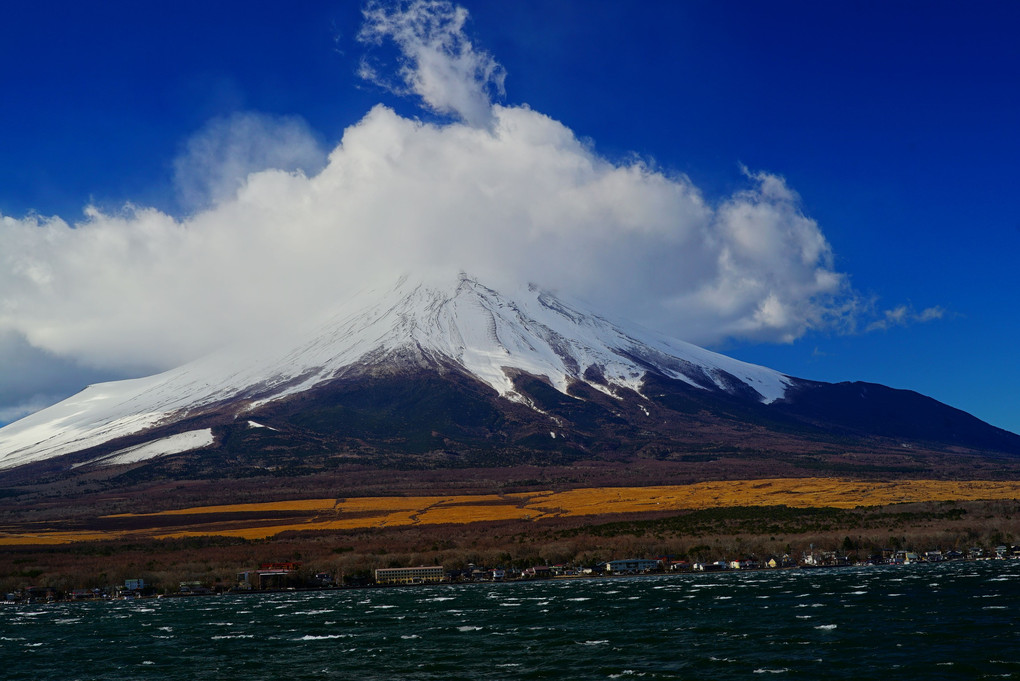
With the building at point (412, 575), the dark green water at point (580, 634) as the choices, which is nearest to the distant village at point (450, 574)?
the building at point (412, 575)

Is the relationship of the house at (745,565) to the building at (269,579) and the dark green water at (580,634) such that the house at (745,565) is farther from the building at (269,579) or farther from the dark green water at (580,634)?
the building at (269,579)

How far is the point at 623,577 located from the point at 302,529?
82.1 meters

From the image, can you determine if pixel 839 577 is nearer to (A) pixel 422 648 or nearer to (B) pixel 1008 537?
(B) pixel 1008 537

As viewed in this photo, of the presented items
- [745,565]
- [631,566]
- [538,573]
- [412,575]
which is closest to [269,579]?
[412,575]

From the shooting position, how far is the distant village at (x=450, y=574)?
13025 centimetres

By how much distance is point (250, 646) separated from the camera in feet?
227

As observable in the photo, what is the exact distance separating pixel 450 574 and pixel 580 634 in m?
72.6

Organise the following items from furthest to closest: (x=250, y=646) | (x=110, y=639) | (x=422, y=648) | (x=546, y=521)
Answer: (x=546, y=521) < (x=110, y=639) < (x=250, y=646) < (x=422, y=648)

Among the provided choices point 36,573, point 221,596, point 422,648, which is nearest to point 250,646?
point 422,648

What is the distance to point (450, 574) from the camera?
451 ft

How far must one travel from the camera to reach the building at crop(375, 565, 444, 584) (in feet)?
443

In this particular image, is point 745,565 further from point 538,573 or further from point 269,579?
point 269,579

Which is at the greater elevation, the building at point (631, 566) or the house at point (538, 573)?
the building at point (631, 566)

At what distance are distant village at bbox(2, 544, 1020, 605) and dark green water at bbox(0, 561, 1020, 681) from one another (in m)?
22.8
